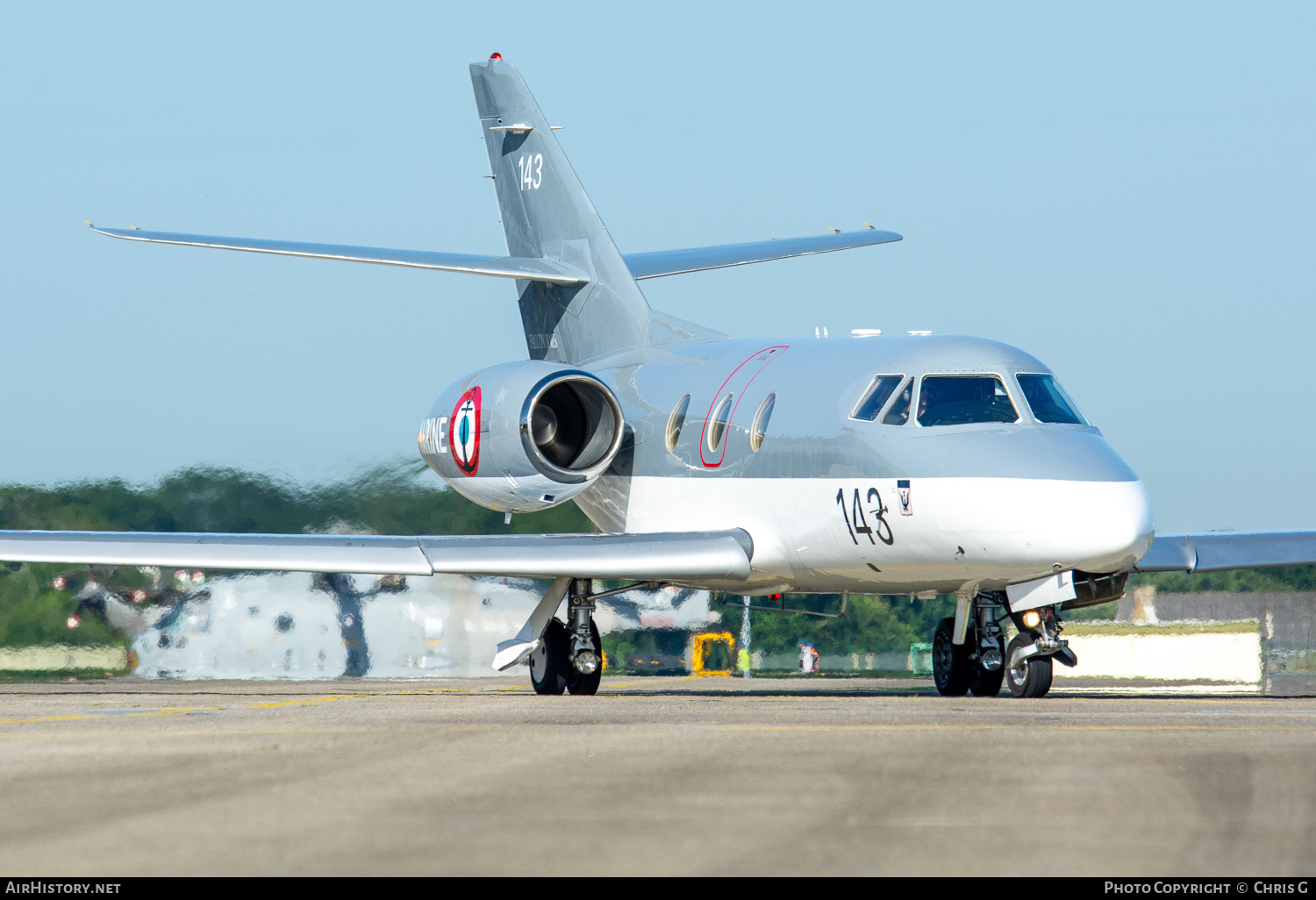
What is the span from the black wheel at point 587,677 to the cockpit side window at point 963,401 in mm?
5089

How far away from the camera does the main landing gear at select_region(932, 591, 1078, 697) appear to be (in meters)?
16.1

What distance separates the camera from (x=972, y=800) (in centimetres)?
775

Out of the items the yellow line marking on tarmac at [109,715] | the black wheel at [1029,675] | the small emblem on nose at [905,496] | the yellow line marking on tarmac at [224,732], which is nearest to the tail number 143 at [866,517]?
the small emblem on nose at [905,496]

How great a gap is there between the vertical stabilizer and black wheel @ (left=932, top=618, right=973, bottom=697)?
252 inches

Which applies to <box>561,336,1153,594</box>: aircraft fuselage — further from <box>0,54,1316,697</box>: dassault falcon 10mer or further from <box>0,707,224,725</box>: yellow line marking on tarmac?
<box>0,707,224,725</box>: yellow line marking on tarmac

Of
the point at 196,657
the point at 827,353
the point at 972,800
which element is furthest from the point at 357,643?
the point at 972,800

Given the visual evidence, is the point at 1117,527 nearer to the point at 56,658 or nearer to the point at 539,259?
the point at 539,259

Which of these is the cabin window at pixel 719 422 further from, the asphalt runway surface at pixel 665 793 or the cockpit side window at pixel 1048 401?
the asphalt runway surface at pixel 665 793

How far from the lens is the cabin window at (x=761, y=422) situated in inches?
720

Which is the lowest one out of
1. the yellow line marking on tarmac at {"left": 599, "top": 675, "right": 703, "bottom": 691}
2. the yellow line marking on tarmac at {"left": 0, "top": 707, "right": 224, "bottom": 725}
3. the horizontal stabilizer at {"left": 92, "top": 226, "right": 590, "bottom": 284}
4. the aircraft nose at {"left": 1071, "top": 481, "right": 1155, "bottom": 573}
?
the yellow line marking on tarmac at {"left": 599, "top": 675, "right": 703, "bottom": 691}

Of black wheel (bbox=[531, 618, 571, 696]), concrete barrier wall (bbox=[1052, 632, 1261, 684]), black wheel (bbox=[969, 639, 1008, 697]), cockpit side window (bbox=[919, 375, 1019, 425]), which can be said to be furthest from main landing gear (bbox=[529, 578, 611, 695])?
concrete barrier wall (bbox=[1052, 632, 1261, 684])

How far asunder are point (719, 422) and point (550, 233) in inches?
222

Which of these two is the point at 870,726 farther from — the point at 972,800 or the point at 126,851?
the point at 126,851
